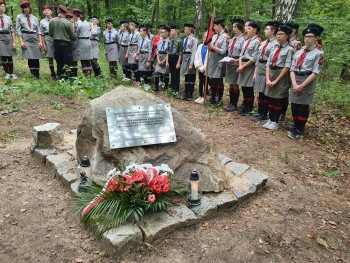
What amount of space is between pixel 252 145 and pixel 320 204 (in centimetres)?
193

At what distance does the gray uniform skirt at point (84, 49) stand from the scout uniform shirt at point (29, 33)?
A: 1161mm

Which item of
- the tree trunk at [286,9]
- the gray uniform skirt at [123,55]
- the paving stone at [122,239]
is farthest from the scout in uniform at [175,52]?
the paving stone at [122,239]

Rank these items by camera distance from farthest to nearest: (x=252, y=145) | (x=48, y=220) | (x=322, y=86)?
(x=322, y=86) → (x=252, y=145) → (x=48, y=220)

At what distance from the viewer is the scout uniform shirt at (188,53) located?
864cm

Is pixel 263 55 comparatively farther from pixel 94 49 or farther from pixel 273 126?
pixel 94 49

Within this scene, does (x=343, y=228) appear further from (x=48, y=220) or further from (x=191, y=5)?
(x=191, y=5)

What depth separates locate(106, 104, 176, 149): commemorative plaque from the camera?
3734 millimetres

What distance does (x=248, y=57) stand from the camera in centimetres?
709

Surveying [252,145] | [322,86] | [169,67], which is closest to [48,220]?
[252,145]

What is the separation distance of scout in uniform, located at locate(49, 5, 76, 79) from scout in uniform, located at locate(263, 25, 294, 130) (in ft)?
17.7

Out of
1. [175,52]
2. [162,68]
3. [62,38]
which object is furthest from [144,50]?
[62,38]

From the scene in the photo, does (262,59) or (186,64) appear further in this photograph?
(186,64)

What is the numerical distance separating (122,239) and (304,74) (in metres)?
4.57

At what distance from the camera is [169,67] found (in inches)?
363
